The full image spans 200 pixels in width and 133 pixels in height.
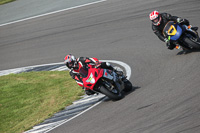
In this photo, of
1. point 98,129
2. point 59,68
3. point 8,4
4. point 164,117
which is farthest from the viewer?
point 8,4

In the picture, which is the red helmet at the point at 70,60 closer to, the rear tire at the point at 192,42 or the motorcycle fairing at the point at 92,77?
the motorcycle fairing at the point at 92,77

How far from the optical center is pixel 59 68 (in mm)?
15727

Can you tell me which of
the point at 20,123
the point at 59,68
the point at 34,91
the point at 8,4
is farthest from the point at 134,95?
the point at 8,4

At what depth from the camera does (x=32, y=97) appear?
1344cm

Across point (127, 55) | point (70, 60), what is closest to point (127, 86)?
point (70, 60)

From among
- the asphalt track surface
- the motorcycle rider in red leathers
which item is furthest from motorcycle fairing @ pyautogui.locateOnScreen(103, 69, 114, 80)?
the asphalt track surface

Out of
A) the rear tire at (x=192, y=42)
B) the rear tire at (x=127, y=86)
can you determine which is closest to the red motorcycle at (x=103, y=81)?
the rear tire at (x=127, y=86)

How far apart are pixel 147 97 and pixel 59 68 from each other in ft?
23.4

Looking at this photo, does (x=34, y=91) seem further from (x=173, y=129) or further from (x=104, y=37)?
(x=173, y=129)

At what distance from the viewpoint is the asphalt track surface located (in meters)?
8.05

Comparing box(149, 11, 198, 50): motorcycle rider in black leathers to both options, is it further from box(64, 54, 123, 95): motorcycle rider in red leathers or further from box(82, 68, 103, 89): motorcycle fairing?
box(82, 68, 103, 89): motorcycle fairing

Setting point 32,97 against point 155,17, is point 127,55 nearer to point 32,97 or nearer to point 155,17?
point 155,17

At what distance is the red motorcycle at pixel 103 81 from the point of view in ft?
32.4

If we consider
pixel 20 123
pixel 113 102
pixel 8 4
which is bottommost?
pixel 20 123
